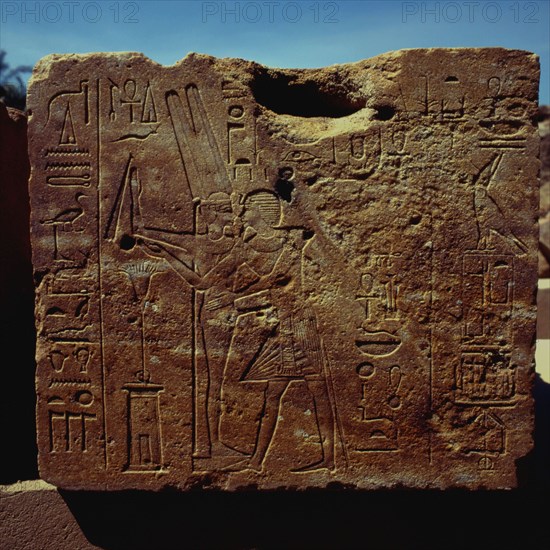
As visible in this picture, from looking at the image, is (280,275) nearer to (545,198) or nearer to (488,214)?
(488,214)

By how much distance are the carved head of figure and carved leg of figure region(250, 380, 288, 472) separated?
0.69 meters

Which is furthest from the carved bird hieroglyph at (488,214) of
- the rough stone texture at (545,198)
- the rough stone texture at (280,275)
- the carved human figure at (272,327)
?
the rough stone texture at (545,198)

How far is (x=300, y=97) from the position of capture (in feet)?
8.78

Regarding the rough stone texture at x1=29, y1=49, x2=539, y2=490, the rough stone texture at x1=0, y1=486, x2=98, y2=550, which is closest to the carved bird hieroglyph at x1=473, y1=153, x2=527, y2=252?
the rough stone texture at x1=29, y1=49, x2=539, y2=490

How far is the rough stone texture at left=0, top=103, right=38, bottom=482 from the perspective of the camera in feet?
9.72

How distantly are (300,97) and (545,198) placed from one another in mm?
8486

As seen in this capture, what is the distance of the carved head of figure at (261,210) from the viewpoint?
2.46 m

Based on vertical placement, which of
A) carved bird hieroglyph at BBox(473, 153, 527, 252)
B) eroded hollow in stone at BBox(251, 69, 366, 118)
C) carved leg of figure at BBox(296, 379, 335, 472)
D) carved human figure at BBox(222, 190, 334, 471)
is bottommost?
carved leg of figure at BBox(296, 379, 335, 472)

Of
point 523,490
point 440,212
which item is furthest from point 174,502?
point 440,212

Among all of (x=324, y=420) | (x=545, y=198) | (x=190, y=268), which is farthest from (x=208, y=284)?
(x=545, y=198)

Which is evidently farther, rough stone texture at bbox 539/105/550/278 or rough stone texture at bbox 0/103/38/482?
rough stone texture at bbox 539/105/550/278

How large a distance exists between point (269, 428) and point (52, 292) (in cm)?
112

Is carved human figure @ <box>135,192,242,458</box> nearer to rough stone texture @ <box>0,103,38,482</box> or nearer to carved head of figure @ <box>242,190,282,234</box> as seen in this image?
carved head of figure @ <box>242,190,282,234</box>

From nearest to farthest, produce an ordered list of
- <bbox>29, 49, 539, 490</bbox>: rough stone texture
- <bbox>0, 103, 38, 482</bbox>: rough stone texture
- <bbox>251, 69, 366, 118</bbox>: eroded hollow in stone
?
1. <bbox>29, 49, 539, 490</bbox>: rough stone texture
2. <bbox>251, 69, 366, 118</bbox>: eroded hollow in stone
3. <bbox>0, 103, 38, 482</bbox>: rough stone texture
